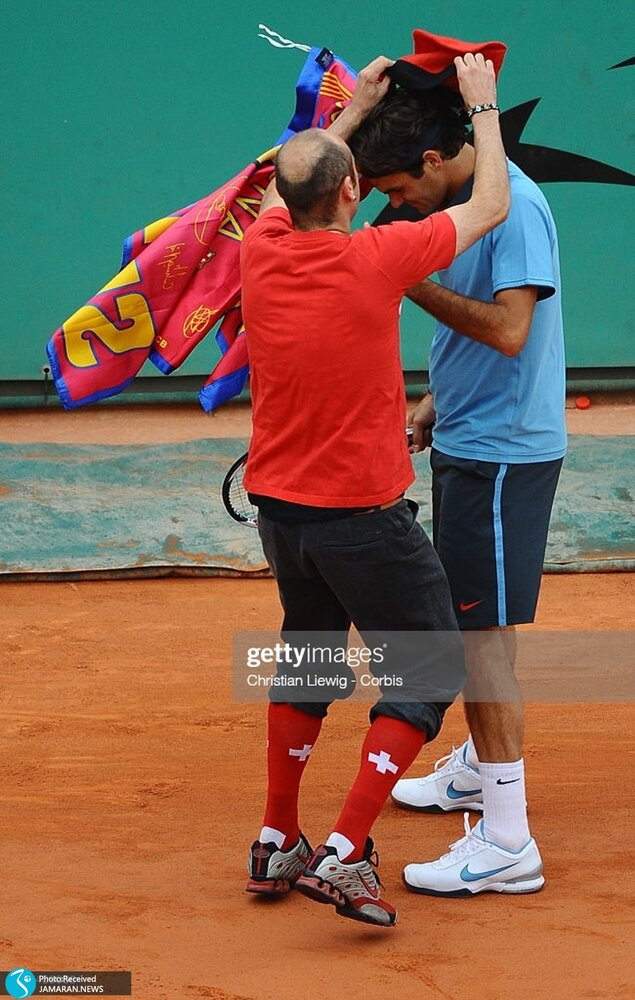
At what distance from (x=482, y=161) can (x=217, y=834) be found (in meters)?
2.09

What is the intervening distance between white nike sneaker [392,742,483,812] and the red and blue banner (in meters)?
1.40

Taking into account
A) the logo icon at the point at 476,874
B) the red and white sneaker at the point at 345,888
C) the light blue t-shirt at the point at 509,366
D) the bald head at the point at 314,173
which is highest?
the bald head at the point at 314,173

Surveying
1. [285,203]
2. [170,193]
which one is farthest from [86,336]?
[170,193]

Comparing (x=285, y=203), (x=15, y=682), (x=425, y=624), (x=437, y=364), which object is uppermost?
(x=285, y=203)

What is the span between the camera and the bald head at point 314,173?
115 inches

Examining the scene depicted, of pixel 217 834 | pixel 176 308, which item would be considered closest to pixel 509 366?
pixel 176 308

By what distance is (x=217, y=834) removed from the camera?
12.6 ft

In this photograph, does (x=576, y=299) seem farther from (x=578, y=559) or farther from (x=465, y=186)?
(x=465, y=186)

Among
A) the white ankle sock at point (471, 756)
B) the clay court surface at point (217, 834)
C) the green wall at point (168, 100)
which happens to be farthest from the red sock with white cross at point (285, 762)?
the green wall at point (168, 100)

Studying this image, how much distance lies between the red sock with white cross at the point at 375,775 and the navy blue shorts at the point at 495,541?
42 centimetres

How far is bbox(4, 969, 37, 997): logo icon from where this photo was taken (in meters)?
2.81

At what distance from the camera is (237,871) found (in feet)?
11.7

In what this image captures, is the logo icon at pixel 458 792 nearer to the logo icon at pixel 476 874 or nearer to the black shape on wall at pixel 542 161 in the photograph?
the logo icon at pixel 476 874

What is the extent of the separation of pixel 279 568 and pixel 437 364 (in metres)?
0.81
